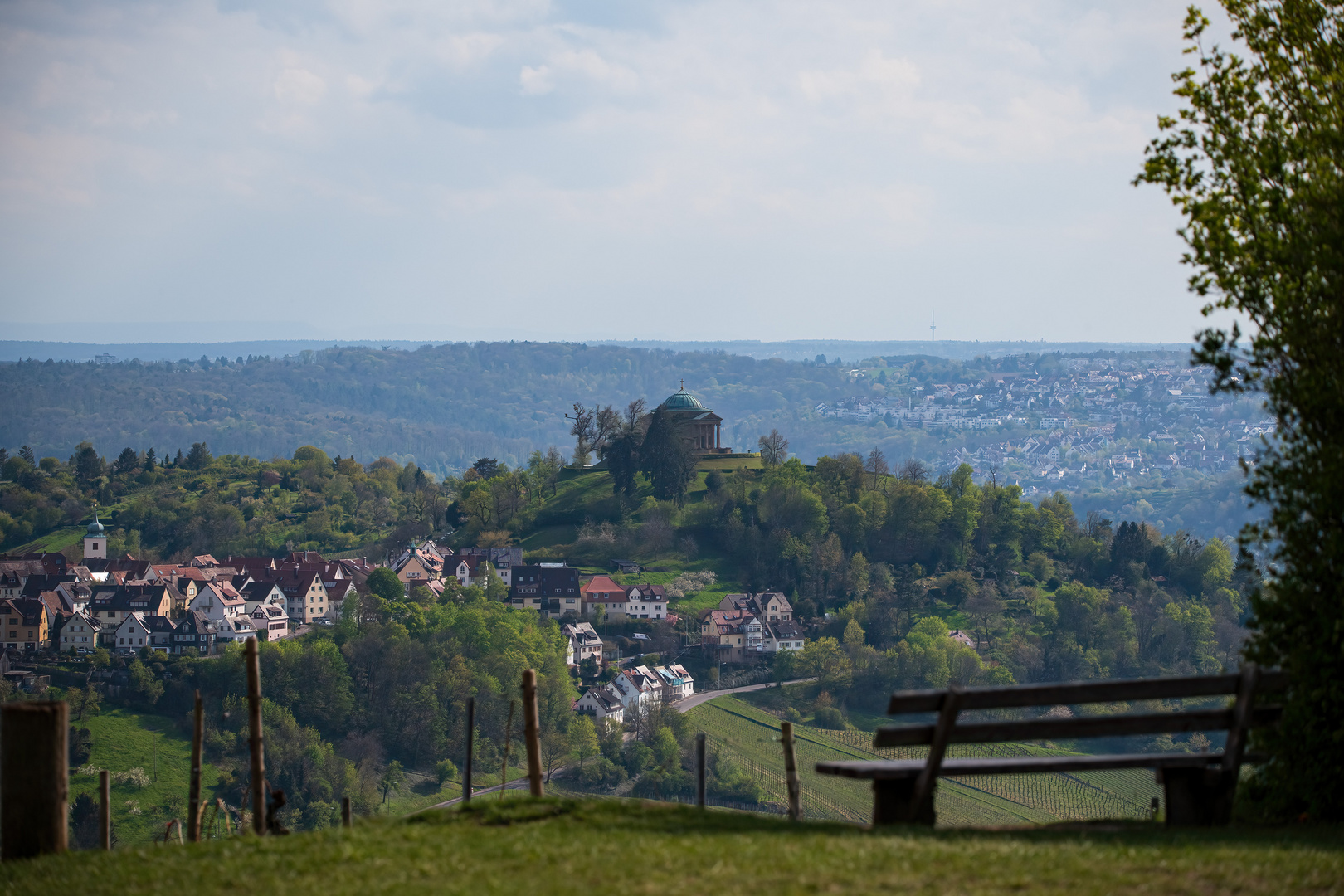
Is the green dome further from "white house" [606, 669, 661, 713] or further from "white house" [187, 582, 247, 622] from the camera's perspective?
"white house" [187, 582, 247, 622]

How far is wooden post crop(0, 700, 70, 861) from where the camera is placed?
29.0 ft

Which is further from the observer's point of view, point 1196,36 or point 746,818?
point 1196,36

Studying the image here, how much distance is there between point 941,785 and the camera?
68188mm

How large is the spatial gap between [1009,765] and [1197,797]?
1.72 metres

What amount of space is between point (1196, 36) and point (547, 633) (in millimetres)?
81603

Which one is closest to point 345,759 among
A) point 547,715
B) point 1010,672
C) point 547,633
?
point 547,715

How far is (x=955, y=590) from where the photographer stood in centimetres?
10638

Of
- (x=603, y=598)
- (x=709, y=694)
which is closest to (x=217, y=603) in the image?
(x=603, y=598)

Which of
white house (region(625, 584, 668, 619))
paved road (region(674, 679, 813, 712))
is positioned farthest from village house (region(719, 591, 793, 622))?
paved road (region(674, 679, 813, 712))

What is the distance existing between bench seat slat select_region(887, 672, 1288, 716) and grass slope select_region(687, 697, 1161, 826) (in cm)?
4484

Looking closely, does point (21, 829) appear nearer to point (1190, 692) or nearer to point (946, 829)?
point (946, 829)

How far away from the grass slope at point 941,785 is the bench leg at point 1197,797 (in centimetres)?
4412

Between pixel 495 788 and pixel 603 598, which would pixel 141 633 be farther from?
pixel 495 788

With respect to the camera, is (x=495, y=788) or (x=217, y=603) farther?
(x=217, y=603)
